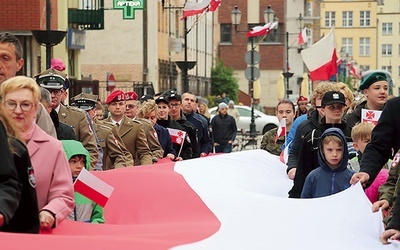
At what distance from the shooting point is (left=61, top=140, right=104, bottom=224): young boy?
925cm

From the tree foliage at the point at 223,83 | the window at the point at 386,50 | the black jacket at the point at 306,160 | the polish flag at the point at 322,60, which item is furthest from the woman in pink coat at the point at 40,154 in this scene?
the window at the point at 386,50

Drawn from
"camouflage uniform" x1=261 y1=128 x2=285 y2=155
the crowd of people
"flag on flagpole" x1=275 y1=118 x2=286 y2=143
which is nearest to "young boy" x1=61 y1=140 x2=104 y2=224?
the crowd of people

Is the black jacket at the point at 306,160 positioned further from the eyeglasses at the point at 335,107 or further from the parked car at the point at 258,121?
the parked car at the point at 258,121

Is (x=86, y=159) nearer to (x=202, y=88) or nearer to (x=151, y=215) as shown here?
(x=151, y=215)

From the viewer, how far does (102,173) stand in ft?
38.3

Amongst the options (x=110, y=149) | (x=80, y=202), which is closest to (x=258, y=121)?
(x=110, y=149)

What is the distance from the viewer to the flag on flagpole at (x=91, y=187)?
867 cm

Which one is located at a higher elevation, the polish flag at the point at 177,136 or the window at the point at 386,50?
the polish flag at the point at 177,136

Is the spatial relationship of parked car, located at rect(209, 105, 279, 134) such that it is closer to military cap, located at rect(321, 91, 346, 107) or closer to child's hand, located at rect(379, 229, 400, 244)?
military cap, located at rect(321, 91, 346, 107)

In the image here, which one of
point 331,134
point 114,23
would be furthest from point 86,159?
point 114,23

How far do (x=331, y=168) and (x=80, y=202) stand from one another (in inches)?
80.6

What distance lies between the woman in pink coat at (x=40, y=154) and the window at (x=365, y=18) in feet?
525

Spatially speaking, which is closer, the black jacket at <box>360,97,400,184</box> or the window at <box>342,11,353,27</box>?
the black jacket at <box>360,97,400,184</box>

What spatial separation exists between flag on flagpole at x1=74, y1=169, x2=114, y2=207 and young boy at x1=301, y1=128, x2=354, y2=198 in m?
1.91
